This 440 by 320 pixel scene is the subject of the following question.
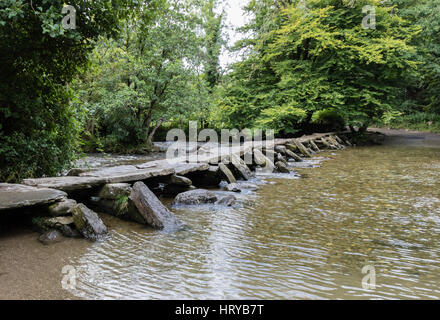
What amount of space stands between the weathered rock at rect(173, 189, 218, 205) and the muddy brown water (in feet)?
1.06

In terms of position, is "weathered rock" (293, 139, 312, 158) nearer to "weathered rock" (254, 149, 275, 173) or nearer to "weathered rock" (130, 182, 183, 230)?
"weathered rock" (254, 149, 275, 173)

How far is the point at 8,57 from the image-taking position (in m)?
4.47

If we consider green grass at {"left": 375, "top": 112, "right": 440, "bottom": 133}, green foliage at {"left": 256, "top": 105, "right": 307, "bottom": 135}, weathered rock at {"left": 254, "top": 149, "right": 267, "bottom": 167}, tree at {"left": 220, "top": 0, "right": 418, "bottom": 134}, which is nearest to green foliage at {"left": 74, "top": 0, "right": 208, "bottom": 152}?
tree at {"left": 220, "top": 0, "right": 418, "bottom": 134}

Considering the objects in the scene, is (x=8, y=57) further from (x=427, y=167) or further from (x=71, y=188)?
(x=427, y=167)

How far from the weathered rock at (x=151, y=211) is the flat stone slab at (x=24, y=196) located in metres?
0.98

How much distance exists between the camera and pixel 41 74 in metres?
4.98

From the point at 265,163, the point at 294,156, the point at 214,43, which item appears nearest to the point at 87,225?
the point at 265,163

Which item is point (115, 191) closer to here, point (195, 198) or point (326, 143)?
point (195, 198)

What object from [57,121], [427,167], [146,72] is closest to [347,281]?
[57,121]

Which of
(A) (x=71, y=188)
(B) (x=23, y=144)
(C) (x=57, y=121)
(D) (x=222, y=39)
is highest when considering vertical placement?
(D) (x=222, y=39)

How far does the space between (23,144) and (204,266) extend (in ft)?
13.5

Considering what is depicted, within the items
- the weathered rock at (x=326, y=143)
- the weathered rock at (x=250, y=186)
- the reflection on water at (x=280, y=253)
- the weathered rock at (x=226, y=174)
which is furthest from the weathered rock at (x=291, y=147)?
the reflection on water at (x=280, y=253)

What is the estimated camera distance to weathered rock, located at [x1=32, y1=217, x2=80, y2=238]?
3605 mm

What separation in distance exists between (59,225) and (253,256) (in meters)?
2.45
